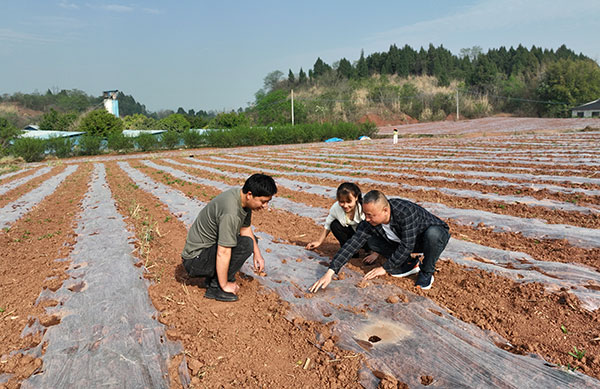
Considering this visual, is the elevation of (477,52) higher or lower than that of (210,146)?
higher

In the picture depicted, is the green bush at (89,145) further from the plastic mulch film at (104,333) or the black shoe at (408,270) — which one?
the black shoe at (408,270)

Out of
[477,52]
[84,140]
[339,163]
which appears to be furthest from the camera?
[477,52]

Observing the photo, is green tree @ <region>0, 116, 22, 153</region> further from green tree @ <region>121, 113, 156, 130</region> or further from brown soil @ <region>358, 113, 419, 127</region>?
brown soil @ <region>358, 113, 419, 127</region>

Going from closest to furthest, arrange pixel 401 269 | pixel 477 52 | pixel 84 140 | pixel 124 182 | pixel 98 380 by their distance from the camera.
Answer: pixel 98 380 → pixel 401 269 → pixel 124 182 → pixel 84 140 → pixel 477 52

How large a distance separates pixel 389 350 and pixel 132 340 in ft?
5.61

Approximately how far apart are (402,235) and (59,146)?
26.1 m

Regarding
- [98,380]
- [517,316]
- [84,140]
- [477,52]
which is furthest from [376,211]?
[477,52]

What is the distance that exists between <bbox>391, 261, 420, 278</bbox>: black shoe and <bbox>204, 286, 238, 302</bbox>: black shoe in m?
1.42

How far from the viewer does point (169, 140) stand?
27.8 metres

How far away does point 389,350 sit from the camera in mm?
2418

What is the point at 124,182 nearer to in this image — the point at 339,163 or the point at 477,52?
the point at 339,163

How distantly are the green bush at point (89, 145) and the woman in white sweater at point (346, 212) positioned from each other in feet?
83.6

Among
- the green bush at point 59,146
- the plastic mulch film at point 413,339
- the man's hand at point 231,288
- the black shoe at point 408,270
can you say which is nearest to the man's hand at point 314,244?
the plastic mulch film at point 413,339

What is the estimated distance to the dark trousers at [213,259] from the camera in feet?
10.6
